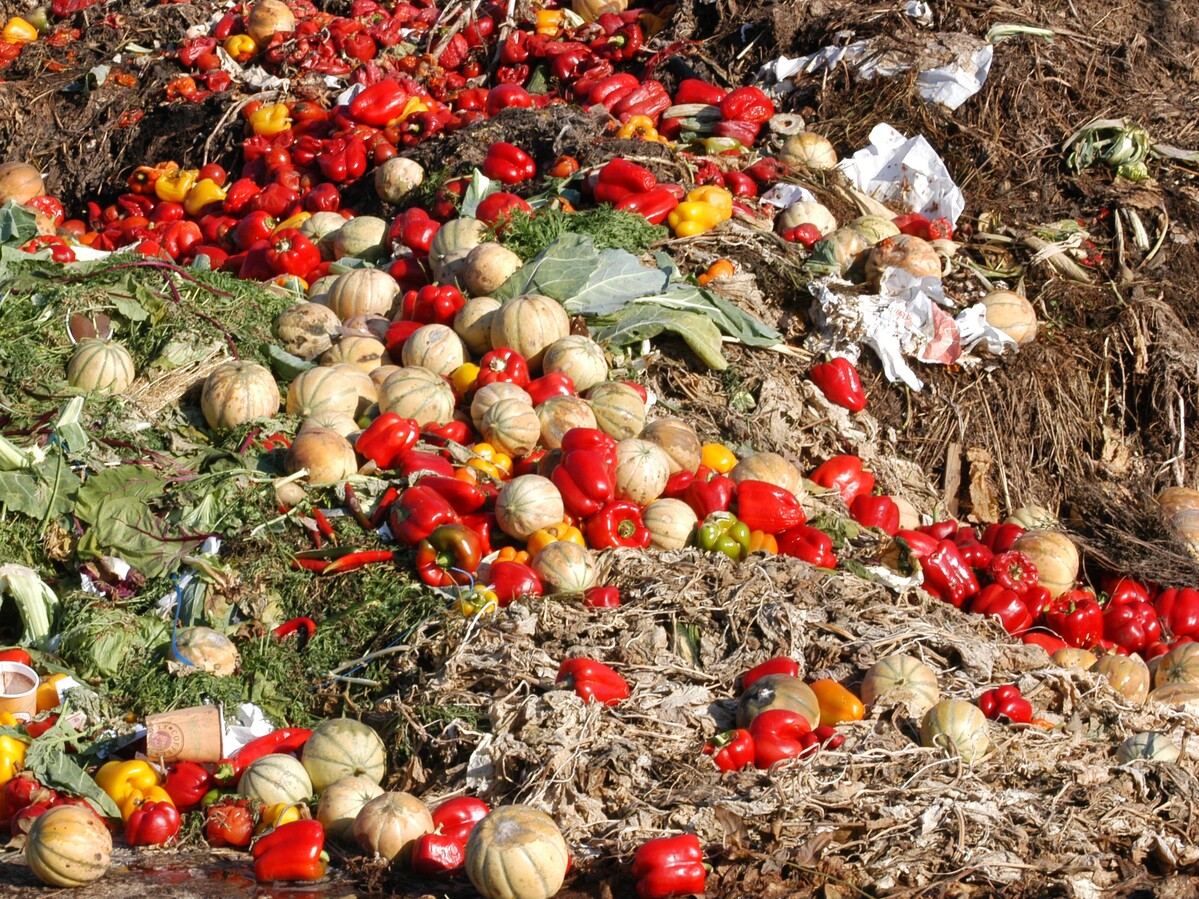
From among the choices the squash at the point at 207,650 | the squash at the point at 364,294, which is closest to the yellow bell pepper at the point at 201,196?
the squash at the point at 364,294

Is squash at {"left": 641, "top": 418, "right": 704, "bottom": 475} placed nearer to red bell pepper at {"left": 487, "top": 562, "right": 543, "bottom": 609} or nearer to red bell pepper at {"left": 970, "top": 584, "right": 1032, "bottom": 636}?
red bell pepper at {"left": 487, "top": 562, "right": 543, "bottom": 609}

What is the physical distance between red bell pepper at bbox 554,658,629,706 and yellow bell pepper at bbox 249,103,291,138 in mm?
7865

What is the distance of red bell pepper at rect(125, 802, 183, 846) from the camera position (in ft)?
17.3

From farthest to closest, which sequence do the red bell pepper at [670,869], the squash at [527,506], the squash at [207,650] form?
the squash at [527,506] → the squash at [207,650] → the red bell pepper at [670,869]

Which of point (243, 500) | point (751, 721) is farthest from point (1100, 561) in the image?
point (243, 500)

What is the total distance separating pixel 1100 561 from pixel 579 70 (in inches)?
265

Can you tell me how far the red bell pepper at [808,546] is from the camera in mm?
7043

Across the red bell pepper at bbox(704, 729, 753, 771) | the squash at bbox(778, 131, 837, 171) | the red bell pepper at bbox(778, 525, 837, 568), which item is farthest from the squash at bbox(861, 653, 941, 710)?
the squash at bbox(778, 131, 837, 171)

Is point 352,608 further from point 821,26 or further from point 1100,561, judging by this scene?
point 821,26

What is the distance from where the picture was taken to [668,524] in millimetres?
7059

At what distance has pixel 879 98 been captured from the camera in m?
10.6

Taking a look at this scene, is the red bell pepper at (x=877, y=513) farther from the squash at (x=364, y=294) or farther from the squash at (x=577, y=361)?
the squash at (x=364, y=294)

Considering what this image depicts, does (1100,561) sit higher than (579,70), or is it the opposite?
(579,70)

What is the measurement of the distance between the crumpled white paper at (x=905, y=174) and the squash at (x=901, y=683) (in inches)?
202
